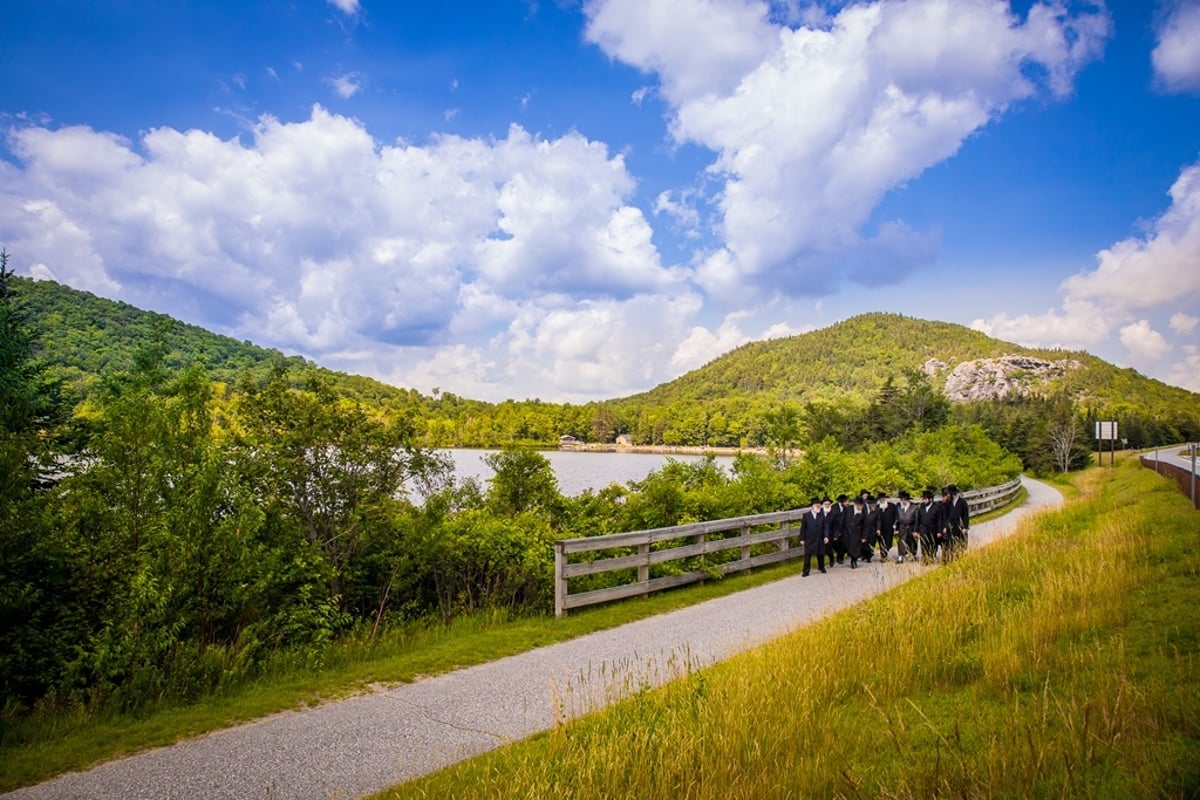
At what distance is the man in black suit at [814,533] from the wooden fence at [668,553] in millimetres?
582

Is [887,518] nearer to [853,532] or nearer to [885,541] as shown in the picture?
[885,541]

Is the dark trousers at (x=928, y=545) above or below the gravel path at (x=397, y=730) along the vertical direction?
below

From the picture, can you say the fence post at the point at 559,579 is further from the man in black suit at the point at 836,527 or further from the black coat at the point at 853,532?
the black coat at the point at 853,532

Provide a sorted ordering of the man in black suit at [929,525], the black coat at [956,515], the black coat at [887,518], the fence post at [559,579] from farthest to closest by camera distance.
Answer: the black coat at [887,518]
the man in black suit at [929,525]
the black coat at [956,515]
the fence post at [559,579]

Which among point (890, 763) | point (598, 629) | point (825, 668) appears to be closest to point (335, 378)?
point (598, 629)

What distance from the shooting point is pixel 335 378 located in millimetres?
9117

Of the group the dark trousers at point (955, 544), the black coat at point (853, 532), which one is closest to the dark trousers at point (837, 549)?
the black coat at point (853, 532)

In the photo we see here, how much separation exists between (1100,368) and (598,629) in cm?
→ 23154

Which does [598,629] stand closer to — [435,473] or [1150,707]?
[435,473]

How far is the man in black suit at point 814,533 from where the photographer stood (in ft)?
40.8

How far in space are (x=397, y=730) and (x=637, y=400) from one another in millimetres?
194144

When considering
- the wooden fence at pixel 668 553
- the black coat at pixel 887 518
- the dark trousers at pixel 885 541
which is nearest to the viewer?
the wooden fence at pixel 668 553

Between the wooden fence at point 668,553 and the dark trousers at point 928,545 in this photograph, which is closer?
the wooden fence at point 668,553

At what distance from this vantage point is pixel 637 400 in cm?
19862
